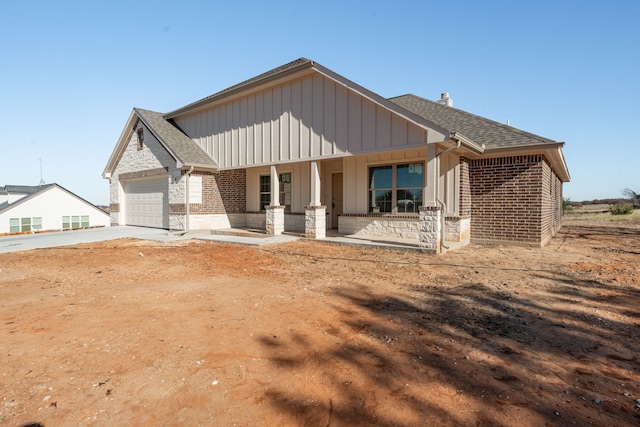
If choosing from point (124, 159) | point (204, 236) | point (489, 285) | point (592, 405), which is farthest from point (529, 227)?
point (124, 159)

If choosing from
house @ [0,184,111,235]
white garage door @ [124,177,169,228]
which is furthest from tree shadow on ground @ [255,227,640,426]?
house @ [0,184,111,235]

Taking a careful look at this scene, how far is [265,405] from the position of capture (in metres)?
2.49

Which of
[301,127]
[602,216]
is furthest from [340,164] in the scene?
[602,216]

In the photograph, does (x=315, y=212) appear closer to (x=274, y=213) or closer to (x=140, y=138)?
(x=274, y=213)

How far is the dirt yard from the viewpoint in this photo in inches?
96.0

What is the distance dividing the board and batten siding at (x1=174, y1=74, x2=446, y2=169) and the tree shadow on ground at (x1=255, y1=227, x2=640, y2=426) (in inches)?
220

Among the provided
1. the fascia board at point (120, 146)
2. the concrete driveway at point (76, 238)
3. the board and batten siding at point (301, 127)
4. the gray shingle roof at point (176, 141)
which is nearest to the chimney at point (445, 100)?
the board and batten siding at point (301, 127)

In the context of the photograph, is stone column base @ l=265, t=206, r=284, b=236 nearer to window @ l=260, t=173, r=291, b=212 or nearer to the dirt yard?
window @ l=260, t=173, r=291, b=212

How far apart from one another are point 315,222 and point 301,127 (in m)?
3.46

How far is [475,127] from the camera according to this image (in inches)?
477

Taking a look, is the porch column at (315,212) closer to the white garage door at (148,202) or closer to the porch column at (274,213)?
the porch column at (274,213)

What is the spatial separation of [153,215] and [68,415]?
15288 mm

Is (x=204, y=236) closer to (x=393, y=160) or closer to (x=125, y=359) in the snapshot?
(x=393, y=160)

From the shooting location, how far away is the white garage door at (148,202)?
50.9ft
